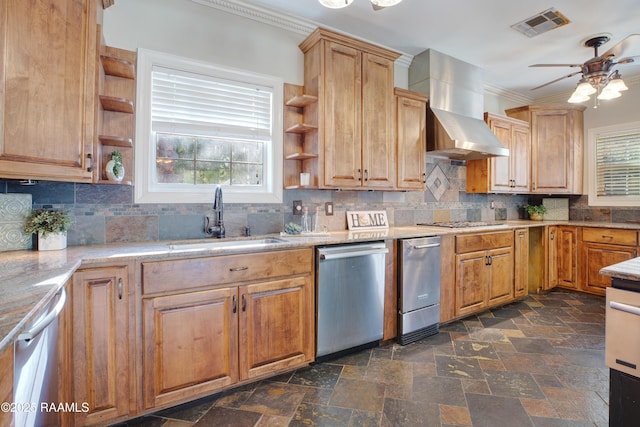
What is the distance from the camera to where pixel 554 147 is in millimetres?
4426

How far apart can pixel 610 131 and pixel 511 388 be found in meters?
4.23

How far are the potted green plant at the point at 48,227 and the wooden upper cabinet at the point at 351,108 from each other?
1.75m

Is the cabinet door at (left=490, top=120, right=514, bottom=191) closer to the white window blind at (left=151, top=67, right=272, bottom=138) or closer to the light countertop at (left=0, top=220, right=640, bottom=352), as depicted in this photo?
the light countertop at (left=0, top=220, right=640, bottom=352)

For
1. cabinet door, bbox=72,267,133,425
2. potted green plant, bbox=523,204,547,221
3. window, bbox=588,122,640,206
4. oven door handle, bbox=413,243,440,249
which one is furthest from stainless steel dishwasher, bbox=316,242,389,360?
window, bbox=588,122,640,206

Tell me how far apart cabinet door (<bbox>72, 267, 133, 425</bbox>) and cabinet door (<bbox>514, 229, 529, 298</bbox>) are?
12.6 feet

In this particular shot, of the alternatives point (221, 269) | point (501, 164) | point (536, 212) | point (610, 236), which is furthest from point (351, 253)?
point (536, 212)

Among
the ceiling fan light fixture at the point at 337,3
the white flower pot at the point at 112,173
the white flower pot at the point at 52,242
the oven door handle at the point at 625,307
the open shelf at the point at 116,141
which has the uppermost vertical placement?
the ceiling fan light fixture at the point at 337,3

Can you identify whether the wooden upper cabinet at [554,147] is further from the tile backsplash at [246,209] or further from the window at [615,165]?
the tile backsplash at [246,209]

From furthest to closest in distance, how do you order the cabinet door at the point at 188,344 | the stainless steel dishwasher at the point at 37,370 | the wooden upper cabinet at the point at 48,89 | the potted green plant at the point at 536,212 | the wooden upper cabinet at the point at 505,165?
the potted green plant at the point at 536,212, the wooden upper cabinet at the point at 505,165, the cabinet door at the point at 188,344, the wooden upper cabinet at the point at 48,89, the stainless steel dishwasher at the point at 37,370

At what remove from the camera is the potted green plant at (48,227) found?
70.0 inches

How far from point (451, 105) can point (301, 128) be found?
192cm

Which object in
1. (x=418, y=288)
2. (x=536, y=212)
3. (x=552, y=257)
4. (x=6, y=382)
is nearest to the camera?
(x=6, y=382)

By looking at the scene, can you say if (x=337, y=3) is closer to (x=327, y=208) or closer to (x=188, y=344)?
(x=327, y=208)

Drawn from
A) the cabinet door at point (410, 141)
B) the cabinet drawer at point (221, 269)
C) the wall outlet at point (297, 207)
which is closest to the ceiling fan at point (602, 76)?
the cabinet door at point (410, 141)
